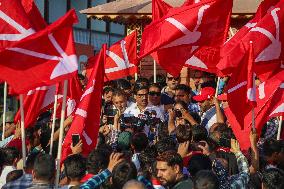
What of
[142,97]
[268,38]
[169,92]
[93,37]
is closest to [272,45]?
[268,38]

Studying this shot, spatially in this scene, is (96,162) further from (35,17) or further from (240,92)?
(35,17)

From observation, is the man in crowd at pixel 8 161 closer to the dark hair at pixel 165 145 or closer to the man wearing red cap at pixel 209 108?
the dark hair at pixel 165 145

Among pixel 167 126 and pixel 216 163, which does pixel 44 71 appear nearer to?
pixel 216 163

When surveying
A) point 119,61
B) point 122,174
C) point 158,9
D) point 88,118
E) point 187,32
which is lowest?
point 122,174

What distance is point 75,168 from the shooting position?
316 inches

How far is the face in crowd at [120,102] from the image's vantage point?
1194 cm

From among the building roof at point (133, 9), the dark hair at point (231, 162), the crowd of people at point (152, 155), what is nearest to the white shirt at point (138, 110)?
the crowd of people at point (152, 155)

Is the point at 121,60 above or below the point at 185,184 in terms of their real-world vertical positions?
above

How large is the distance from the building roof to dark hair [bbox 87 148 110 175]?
9782 mm

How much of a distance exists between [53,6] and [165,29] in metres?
22.3

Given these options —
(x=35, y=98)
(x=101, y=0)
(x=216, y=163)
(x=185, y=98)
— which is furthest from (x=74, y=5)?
(x=216, y=163)

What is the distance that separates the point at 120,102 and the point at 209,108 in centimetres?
146

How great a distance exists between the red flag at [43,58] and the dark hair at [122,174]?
1392mm

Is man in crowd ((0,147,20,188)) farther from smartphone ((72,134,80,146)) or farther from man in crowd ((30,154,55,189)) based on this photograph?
man in crowd ((30,154,55,189))
